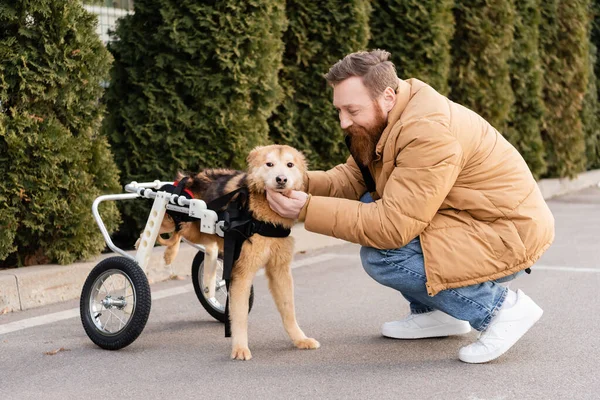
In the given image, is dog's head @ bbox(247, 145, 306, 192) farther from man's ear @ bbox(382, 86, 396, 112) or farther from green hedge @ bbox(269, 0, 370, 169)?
green hedge @ bbox(269, 0, 370, 169)

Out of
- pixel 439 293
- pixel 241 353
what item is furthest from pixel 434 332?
pixel 241 353

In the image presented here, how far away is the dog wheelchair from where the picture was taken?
440 centimetres

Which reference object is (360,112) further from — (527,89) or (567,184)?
(567,184)

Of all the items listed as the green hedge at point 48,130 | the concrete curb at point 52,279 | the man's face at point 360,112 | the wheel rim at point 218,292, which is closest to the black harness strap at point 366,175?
the man's face at point 360,112

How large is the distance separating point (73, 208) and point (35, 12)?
4.48 ft

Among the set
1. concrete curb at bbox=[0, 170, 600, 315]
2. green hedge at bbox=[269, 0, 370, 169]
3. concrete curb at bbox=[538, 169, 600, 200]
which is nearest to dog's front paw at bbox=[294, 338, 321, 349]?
concrete curb at bbox=[0, 170, 600, 315]

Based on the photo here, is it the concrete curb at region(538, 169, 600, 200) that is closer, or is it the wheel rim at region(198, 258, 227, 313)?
the wheel rim at region(198, 258, 227, 313)

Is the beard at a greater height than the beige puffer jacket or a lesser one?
greater

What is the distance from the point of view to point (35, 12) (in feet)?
19.0

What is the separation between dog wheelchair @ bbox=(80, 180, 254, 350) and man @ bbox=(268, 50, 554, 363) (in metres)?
0.40

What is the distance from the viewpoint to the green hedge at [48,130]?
5.68 metres

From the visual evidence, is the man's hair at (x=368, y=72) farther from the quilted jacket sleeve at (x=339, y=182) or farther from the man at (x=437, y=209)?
the quilted jacket sleeve at (x=339, y=182)

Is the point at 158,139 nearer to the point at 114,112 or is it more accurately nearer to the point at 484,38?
the point at 114,112

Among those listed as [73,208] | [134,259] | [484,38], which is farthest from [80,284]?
[484,38]
